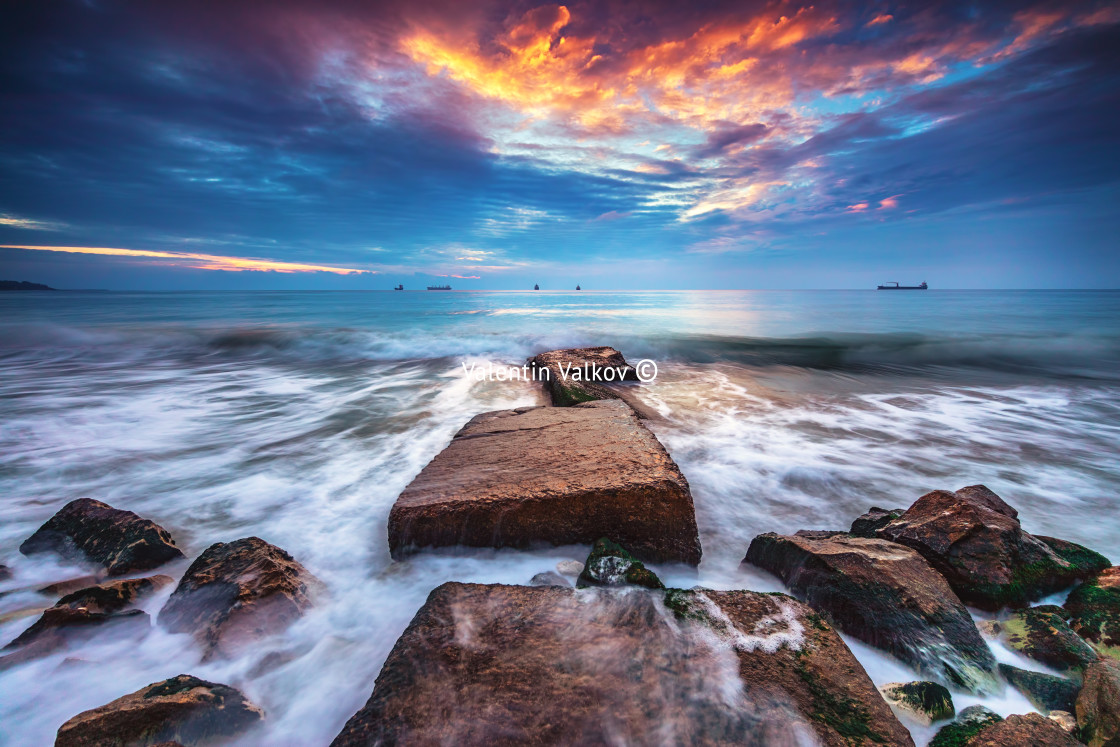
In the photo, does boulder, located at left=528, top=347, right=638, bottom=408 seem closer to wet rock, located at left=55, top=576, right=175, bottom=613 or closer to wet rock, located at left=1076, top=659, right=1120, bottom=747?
wet rock, located at left=55, top=576, right=175, bottom=613

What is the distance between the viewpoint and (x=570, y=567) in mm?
2375

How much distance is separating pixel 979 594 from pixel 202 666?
379 centimetres

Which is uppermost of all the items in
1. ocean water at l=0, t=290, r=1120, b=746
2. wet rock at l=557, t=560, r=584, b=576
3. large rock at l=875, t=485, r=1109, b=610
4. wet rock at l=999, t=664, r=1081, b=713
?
large rock at l=875, t=485, r=1109, b=610

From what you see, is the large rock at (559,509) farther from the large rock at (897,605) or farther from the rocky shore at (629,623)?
the large rock at (897,605)

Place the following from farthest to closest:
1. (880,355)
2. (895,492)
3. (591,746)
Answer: (880,355)
(895,492)
(591,746)

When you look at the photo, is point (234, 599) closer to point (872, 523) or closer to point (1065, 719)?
point (1065, 719)

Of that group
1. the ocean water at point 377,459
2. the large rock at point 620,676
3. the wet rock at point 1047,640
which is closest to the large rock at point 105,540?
the ocean water at point 377,459

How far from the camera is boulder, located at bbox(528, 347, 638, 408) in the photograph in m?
5.72

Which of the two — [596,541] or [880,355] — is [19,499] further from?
[880,355]

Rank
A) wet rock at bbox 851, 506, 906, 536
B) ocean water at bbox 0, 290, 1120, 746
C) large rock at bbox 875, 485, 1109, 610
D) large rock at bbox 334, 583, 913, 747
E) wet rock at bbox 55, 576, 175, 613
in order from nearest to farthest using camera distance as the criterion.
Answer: large rock at bbox 334, 583, 913, 747 → ocean water at bbox 0, 290, 1120, 746 → wet rock at bbox 55, 576, 175, 613 → large rock at bbox 875, 485, 1109, 610 → wet rock at bbox 851, 506, 906, 536

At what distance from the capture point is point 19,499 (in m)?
3.65

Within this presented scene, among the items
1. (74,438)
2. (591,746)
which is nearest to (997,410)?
(591,746)

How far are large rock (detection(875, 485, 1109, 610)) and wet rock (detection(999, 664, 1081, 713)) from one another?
521 millimetres

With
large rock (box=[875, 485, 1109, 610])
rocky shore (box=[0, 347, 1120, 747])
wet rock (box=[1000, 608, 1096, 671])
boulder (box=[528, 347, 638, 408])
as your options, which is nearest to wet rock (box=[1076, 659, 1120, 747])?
rocky shore (box=[0, 347, 1120, 747])
